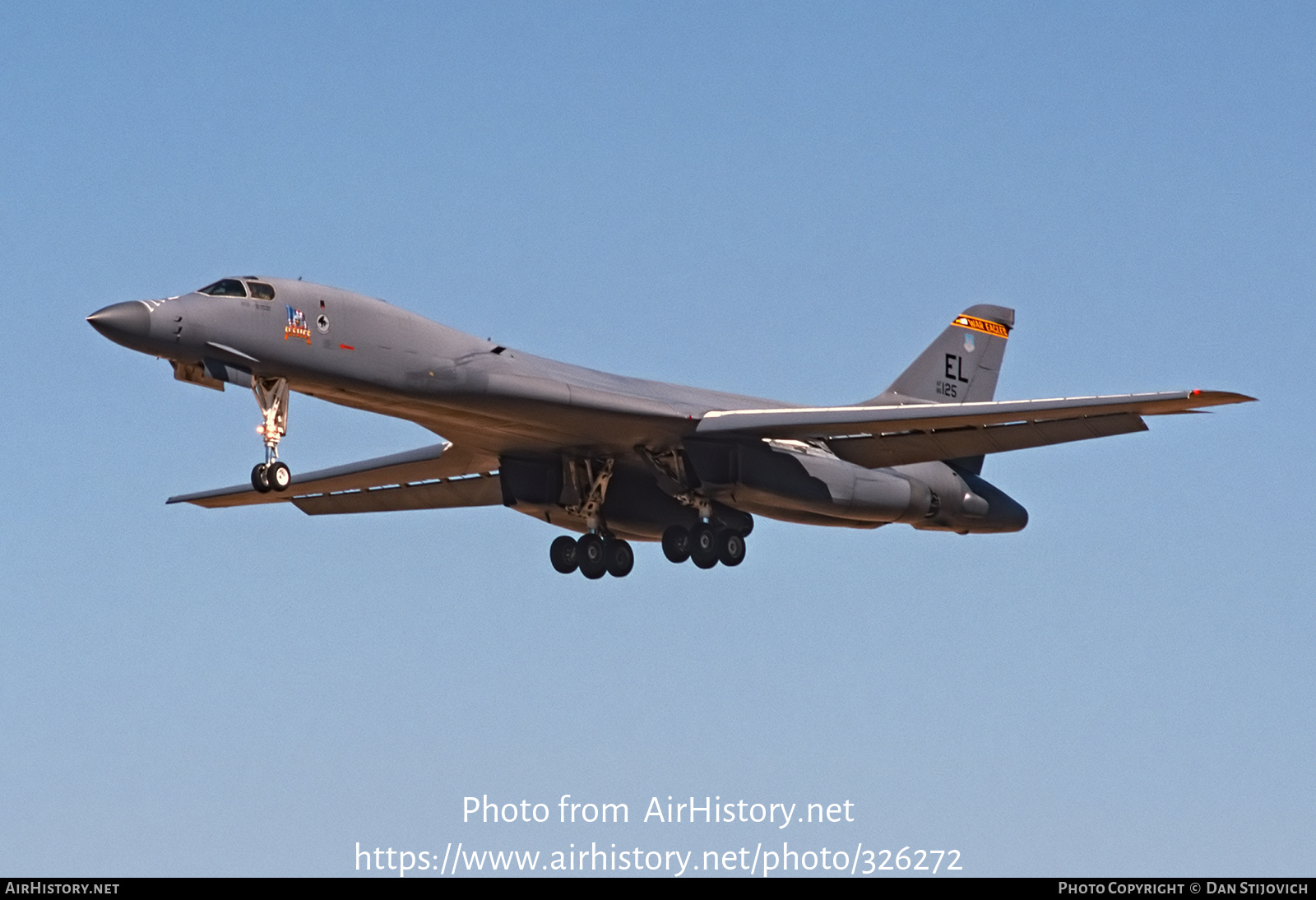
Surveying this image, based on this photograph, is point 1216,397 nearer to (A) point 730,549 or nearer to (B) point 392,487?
(A) point 730,549

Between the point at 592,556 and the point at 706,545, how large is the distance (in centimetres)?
266

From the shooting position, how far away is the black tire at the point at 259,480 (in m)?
33.7

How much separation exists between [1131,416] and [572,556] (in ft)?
37.3

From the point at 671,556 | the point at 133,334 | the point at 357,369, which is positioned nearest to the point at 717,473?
the point at 671,556

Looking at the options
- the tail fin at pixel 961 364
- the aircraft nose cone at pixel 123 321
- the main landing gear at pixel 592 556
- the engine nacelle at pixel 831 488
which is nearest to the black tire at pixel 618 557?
the main landing gear at pixel 592 556

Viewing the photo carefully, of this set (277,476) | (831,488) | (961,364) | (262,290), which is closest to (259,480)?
(277,476)

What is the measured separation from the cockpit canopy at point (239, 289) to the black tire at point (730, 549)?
10383 millimetres

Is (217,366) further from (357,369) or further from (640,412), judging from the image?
(640,412)

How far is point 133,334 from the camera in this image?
33.2 metres

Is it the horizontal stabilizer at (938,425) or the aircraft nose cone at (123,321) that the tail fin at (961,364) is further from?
the aircraft nose cone at (123,321)

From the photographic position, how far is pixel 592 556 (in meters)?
41.4

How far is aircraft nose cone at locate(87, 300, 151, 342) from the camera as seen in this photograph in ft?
108

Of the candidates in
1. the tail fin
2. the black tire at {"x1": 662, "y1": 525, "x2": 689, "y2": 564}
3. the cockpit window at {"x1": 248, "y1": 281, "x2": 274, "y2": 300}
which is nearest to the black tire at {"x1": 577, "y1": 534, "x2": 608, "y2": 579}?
the black tire at {"x1": 662, "y1": 525, "x2": 689, "y2": 564}

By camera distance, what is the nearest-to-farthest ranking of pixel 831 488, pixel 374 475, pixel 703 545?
1. pixel 703 545
2. pixel 831 488
3. pixel 374 475
